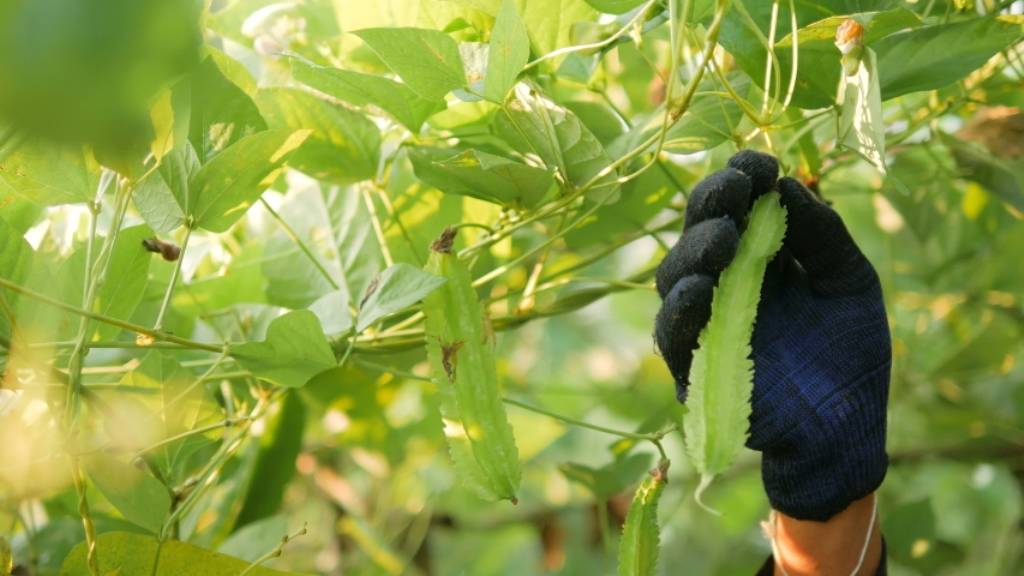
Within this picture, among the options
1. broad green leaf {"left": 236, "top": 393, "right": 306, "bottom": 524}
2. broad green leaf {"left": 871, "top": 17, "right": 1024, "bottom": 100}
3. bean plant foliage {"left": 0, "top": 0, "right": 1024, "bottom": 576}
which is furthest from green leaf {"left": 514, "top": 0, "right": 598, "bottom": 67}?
broad green leaf {"left": 236, "top": 393, "right": 306, "bottom": 524}

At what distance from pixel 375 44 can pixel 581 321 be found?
4.80ft

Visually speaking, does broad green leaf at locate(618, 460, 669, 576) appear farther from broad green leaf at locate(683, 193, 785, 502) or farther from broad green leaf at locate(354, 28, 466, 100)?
broad green leaf at locate(354, 28, 466, 100)

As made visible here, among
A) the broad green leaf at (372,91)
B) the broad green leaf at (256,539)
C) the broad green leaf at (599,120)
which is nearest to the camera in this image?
the broad green leaf at (372,91)

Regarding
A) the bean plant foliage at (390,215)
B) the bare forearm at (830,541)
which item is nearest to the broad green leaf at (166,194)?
the bean plant foliage at (390,215)

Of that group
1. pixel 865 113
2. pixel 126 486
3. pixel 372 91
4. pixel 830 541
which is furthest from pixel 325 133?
pixel 830 541

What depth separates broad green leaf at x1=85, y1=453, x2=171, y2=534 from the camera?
2.45 ft

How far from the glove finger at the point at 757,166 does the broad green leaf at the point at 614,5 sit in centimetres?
12

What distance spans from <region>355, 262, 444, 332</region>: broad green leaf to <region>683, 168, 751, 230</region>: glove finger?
19 cm

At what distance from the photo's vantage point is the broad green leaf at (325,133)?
2.72 feet

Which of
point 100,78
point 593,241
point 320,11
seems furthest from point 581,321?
point 100,78

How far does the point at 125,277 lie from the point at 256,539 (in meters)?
0.34

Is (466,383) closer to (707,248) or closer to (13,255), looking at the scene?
(707,248)

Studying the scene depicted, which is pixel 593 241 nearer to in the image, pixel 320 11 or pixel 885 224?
pixel 320 11

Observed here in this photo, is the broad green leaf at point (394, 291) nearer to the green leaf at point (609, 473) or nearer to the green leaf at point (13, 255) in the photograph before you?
the green leaf at point (13, 255)
